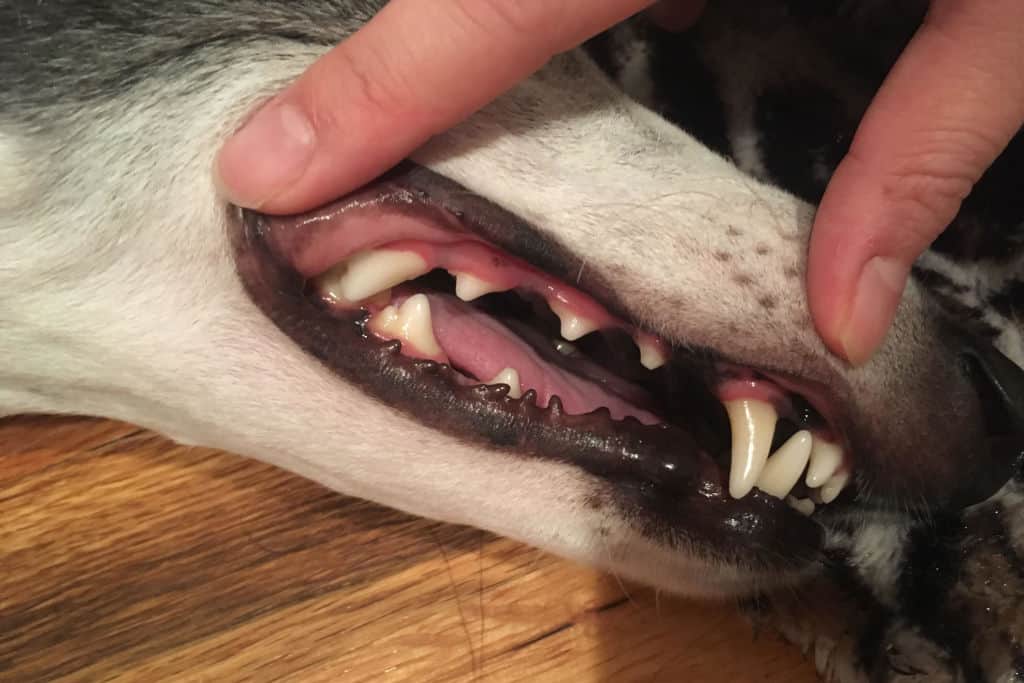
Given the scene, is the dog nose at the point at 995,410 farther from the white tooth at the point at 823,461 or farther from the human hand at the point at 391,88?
the human hand at the point at 391,88

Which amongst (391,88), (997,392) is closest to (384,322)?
(391,88)

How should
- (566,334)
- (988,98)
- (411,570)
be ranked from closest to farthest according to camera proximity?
(988,98) < (566,334) < (411,570)

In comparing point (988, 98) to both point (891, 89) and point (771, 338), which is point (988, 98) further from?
point (771, 338)

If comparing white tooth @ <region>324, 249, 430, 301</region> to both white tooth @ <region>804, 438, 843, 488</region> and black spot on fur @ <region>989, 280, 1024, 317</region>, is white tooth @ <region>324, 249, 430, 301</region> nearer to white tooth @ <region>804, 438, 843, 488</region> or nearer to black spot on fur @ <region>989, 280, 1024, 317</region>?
white tooth @ <region>804, 438, 843, 488</region>

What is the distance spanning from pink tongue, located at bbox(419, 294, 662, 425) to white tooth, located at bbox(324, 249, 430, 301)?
78 mm

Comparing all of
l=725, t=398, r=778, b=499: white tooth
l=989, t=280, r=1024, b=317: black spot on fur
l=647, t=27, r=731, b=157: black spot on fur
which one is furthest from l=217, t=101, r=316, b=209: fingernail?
l=989, t=280, r=1024, b=317: black spot on fur

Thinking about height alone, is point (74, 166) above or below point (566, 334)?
above

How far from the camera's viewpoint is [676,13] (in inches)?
53.4

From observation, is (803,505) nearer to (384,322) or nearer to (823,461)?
(823,461)

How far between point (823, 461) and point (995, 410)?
166mm

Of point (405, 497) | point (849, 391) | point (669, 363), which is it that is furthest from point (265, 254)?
point (849, 391)

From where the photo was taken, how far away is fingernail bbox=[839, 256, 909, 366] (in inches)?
32.6

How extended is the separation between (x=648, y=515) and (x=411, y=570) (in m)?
0.35

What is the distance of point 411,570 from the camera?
1.16 m
